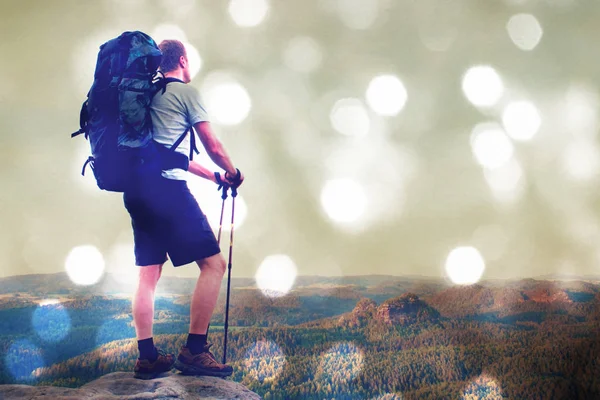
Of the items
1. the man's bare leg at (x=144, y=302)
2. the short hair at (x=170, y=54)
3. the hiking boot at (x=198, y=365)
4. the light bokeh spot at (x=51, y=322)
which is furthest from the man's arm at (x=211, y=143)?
the light bokeh spot at (x=51, y=322)

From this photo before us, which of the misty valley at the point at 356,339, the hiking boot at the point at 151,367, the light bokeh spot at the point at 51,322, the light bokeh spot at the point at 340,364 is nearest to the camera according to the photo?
the hiking boot at the point at 151,367

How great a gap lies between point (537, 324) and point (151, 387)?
498cm

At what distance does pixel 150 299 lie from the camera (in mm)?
4324

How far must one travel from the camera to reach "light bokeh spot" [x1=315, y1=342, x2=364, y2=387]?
488 cm

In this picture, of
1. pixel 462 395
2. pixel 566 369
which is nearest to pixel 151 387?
pixel 462 395

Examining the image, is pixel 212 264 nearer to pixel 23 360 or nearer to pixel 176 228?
pixel 176 228

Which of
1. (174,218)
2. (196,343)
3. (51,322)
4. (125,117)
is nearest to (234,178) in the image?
(174,218)

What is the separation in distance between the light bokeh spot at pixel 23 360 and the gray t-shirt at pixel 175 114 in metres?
3.37

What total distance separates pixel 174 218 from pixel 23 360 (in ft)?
11.4

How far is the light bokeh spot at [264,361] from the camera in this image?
5051 millimetres

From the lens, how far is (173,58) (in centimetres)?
438

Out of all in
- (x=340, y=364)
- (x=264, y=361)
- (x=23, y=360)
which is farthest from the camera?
(x=23, y=360)

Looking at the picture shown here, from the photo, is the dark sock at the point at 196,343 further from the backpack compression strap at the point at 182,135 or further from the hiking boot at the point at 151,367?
the backpack compression strap at the point at 182,135

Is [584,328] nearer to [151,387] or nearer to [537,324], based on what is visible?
[537,324]
